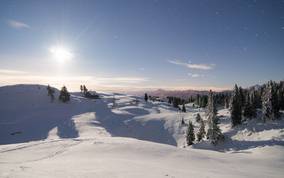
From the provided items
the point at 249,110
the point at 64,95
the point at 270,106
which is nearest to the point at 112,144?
the point at 270,106

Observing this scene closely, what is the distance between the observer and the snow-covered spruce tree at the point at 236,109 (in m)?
71.1

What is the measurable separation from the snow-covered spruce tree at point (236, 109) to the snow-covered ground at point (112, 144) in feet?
8.15

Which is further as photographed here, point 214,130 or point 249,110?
point 249,110

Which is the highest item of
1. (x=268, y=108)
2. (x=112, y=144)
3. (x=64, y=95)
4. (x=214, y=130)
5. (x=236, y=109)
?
(x=64, y=95)

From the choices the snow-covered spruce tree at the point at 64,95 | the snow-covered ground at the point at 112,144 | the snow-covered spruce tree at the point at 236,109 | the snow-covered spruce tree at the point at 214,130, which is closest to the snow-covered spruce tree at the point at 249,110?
the snow-covered spruce tree at the point at 236,109

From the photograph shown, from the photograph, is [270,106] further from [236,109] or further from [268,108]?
[236,109]

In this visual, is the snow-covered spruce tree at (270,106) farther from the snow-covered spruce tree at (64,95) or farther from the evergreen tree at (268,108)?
the snow-covered spruce tree at (64,95)

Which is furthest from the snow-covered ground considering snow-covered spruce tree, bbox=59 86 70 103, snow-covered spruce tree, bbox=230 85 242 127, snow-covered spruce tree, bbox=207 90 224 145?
snow-covered spruce tree, bbox=59 86 70 103

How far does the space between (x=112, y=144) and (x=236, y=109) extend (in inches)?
2012

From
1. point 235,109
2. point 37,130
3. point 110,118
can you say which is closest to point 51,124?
point 37,130

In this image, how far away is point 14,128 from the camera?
288 ft

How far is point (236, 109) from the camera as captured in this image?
2798 inches

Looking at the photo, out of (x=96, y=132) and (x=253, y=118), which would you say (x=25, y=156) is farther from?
(x=253, y=118)

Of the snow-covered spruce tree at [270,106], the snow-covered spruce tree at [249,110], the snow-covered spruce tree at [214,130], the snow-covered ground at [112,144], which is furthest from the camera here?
the snow-covered spruce tree at [249,110]
